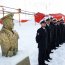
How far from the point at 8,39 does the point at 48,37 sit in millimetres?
3524

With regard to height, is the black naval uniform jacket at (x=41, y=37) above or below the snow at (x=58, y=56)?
above

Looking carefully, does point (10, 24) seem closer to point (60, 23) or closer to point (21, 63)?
point (21, 63)

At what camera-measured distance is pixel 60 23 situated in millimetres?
10727

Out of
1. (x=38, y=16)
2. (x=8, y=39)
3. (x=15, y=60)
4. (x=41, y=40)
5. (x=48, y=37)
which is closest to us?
(x=15, y=60)

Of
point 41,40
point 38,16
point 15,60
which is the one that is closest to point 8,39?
point 15,60

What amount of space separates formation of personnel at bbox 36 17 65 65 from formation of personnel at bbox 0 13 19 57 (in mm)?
1904

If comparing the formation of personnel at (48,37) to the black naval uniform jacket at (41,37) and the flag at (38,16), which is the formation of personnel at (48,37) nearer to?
the black naval uniform jacket at (41,37)

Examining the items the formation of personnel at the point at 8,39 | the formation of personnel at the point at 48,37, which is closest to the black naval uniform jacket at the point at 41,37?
the formation of personnel at the point at 48,37

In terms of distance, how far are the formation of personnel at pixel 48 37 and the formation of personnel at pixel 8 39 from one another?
1.90 metres

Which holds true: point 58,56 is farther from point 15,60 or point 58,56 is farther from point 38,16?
point 38,16

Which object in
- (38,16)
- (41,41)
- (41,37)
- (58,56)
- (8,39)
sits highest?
(8,39)

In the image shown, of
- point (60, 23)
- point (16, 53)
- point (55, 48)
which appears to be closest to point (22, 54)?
point (16, 53)

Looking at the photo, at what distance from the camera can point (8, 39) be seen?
4.95 meters

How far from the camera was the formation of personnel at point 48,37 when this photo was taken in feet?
22.9
